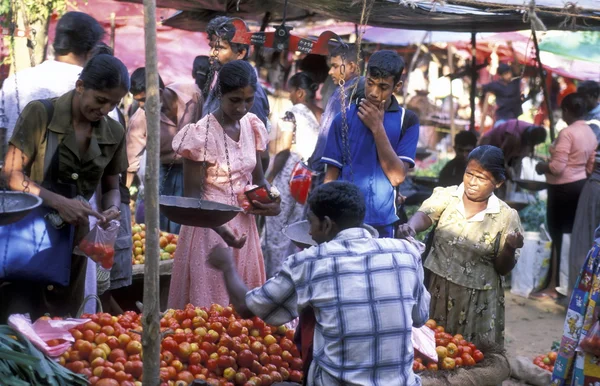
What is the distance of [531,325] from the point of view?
721cm

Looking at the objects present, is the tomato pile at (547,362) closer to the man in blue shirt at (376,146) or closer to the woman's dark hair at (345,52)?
the man in blue shirt at (376,146)

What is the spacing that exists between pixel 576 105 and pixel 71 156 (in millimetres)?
5323

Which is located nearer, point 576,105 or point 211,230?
point 211,230

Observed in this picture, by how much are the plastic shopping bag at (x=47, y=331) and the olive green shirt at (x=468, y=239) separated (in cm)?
209

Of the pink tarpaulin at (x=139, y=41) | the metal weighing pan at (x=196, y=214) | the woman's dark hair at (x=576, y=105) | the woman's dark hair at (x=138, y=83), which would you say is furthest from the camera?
the pink tarpaulin at (x=139, y=41)

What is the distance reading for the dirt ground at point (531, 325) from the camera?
21.5ft

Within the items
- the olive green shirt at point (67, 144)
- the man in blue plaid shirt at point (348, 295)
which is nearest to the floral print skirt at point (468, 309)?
the man in blue plaid shirt at point (348, 295)

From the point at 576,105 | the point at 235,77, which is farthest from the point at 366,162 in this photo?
the point at 576,105

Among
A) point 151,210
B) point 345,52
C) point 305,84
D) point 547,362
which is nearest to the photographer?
point 151,210

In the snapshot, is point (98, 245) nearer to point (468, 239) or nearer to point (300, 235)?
point (300, 235)

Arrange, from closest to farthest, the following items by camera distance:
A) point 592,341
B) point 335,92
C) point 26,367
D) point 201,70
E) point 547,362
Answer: point 26,367 → point 592,341 → point 547,362 → point 335,92 → point 201,70

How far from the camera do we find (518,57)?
14031mm

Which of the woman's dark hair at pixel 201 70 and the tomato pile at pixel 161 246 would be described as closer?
the tomato pile at pixel 161 246

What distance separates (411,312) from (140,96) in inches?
183
